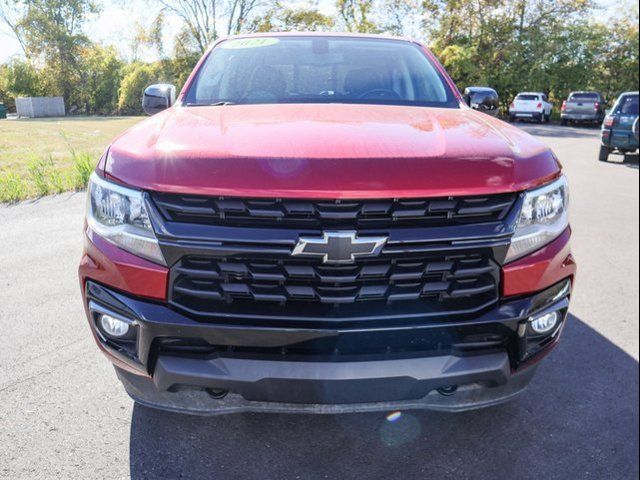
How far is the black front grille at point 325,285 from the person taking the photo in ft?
6.13

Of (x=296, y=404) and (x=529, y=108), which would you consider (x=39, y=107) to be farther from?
(x=529, y=108)

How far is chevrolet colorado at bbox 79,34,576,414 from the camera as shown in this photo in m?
1.84

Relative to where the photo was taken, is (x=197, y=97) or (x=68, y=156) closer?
(x=197, y=97)

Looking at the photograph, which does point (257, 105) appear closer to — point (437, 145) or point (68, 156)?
point (437, 145)

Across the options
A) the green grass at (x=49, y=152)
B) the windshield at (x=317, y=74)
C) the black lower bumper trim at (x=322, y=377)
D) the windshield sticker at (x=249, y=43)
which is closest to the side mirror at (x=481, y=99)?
the windshield at (x=317, y=74)

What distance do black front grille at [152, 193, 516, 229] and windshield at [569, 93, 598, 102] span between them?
2893 centimetres

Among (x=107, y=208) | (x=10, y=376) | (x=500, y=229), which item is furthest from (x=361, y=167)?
(x=10, y=376)

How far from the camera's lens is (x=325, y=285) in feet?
6.18

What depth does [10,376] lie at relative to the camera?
9.36 ft

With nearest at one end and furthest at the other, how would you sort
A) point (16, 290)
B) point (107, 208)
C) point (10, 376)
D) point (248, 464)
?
point (107, 208), point (248, 464), point (10, 376), point (16, 290)

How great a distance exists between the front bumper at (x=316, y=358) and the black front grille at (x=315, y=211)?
1.19 feet

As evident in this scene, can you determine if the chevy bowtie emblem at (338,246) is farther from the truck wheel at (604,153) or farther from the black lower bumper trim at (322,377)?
the truck wheel at (604,153)

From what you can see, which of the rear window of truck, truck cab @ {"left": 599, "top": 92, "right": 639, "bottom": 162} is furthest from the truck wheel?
the rear window of truck

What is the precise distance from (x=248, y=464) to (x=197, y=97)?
2083 millimetres
